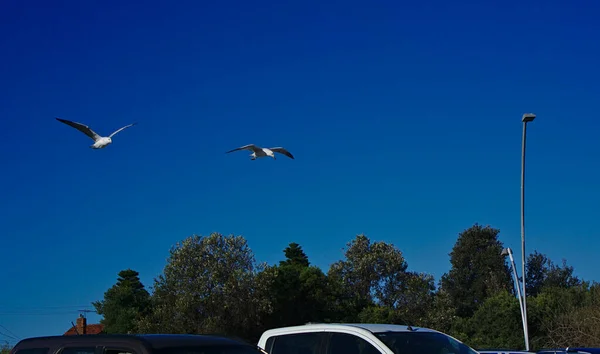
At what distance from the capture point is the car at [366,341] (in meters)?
8.22

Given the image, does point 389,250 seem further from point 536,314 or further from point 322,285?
point 536,314

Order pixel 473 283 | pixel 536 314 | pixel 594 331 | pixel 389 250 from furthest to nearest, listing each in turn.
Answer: pixel 473 283
pixel 389 250
pixel 536 314
pixel 594 331

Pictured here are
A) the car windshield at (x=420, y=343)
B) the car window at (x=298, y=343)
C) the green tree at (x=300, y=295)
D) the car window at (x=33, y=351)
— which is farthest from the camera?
the green tree at (x=300, y=295)

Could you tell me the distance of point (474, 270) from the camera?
241 feet

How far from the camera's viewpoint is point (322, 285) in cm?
6238

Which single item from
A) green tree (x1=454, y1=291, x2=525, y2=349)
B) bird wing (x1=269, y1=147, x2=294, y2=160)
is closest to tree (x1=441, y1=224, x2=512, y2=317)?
green tree (x1=454, y1=291, x2=525, y2=349)

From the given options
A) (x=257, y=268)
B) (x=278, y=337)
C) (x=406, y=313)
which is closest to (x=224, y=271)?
(x=257, y=268)

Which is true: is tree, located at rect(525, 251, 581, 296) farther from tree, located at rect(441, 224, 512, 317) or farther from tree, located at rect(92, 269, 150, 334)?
tree, located at rect(92, 269, 150, 334)

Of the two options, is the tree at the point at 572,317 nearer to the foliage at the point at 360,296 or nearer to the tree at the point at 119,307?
the foliage at the point at 360,296

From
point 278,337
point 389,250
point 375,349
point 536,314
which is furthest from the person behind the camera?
point 389,250

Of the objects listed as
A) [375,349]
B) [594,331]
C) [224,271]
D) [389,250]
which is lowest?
[375,349]

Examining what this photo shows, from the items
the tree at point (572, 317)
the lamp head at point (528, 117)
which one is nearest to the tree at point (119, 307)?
the tree at point (572, 317)

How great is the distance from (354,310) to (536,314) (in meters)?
21.9

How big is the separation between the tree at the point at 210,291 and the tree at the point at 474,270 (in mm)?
26823
